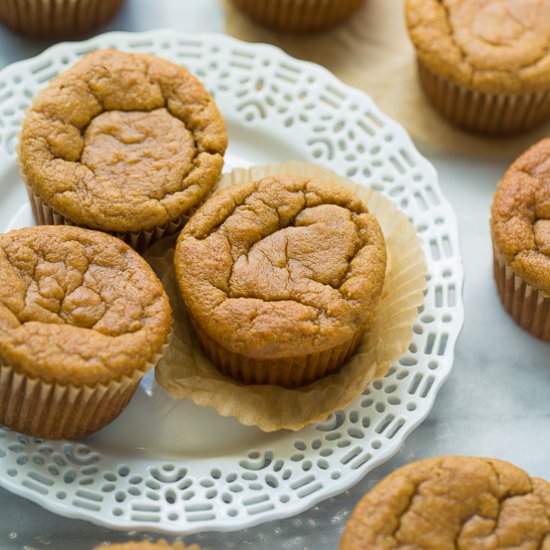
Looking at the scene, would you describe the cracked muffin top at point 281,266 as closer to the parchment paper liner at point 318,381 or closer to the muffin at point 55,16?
the parchment paper liner at point 318,381

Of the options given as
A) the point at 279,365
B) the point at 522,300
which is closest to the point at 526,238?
the point at 522,300

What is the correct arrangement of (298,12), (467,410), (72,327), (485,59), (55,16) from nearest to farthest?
(72,327) < (467,410) < (485,59) < (55,16) < (298,12)

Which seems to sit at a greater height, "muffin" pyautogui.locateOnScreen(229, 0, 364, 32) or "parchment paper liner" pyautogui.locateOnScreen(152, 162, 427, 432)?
"muffin" pyautogui.locateOnScreen(229, 0, 364, 32)

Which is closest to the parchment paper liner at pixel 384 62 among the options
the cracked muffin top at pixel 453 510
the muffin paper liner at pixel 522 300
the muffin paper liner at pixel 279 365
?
the muffin paper liner at pixel 522 300

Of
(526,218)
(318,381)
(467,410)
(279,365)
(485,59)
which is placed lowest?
(467,410)

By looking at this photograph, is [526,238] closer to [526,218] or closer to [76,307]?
[526,218]

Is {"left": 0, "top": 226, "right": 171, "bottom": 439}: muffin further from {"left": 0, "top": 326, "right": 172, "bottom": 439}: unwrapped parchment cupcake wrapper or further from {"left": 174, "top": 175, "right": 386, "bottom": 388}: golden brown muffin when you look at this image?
{"left": 174, "top": 175, "right": 386, "bottom": 388}: golden brown muffin

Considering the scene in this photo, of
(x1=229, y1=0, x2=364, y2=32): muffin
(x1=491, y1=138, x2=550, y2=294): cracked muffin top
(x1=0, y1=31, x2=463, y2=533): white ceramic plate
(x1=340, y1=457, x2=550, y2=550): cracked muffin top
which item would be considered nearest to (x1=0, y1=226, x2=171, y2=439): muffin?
(x1=0, y1=31, x2=463, y2=533): white ceramic plate

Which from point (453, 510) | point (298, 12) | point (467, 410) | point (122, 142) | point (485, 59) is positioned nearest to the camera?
point (453, 510)
